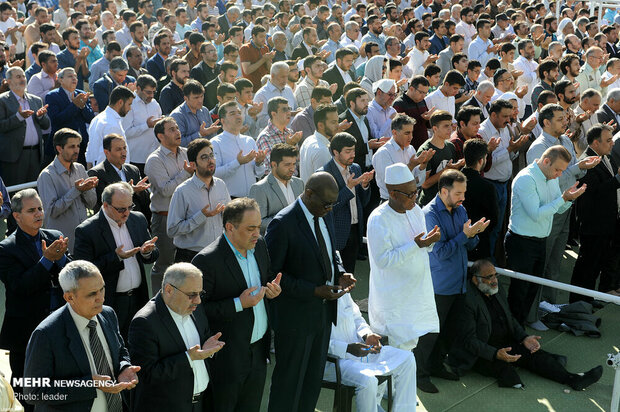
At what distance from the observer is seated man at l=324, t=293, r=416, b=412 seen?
18.4 ft

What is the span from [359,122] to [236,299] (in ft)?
13.8

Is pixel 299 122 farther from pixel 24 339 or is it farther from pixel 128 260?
pixel 24 339

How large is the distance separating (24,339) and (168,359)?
143 centimetres

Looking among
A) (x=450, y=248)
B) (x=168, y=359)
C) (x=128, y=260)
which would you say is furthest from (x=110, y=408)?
(x=450, y=248)

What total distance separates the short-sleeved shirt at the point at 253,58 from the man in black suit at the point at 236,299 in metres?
7.34

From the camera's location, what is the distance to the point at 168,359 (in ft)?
15.2

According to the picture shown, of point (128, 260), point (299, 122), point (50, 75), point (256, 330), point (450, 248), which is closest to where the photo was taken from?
point (256, 330)

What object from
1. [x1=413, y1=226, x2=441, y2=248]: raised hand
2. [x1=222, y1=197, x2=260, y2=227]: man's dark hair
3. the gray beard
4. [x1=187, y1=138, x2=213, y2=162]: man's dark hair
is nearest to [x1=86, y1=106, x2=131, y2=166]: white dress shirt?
[x1=187, y1=138, x2=213, y2=162]: man's dark hair

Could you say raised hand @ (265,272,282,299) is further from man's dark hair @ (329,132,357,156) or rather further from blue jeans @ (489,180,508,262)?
blue jeans @ (489,180,508,262)

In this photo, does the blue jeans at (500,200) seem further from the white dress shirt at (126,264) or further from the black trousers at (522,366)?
the white dress shirt at (126,264)

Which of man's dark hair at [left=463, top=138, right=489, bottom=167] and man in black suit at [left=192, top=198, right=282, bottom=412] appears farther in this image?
man's dark hair at [left=463, top=138, right=489, bottom=167]

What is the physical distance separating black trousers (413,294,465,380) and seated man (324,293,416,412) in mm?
684

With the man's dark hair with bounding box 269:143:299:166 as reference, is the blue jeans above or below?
below

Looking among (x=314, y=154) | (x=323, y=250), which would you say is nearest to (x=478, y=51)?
(x=314, y=154)
